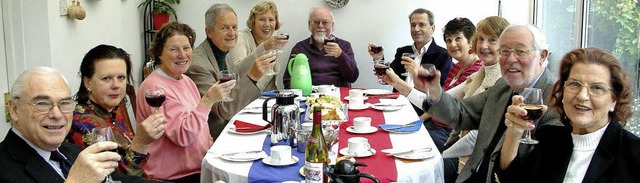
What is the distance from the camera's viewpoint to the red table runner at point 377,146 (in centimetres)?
199

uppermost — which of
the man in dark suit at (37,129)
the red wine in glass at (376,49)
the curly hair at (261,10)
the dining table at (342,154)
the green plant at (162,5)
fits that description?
the green plant at (162,5)

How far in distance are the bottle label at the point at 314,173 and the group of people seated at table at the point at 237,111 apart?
0.56 meters

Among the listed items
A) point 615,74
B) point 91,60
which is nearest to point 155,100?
point 91,60

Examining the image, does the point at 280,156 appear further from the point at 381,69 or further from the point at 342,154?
the point at 381,69

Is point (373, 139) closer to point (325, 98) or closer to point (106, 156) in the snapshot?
point (325, 98)

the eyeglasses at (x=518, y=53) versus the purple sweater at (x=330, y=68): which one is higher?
the eyeglasses at (x=518, y=53)

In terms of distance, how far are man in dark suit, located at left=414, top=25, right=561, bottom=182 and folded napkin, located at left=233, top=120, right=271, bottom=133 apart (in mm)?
772

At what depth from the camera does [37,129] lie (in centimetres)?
166

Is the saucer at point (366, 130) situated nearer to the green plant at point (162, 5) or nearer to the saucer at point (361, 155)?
the saucer at point (361, 155)

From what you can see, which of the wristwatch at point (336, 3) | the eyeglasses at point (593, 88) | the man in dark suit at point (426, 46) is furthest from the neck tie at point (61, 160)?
the wristwatch at point (336, 3)

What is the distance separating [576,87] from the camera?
5.89 feet

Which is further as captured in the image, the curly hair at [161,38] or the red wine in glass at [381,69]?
the red wine in glass at [381,69]

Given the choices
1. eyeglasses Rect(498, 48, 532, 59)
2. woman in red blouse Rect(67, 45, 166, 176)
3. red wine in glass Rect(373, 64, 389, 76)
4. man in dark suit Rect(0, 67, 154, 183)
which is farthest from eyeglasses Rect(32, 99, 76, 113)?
red wine in glass Rect(373, 64, 389, 76)

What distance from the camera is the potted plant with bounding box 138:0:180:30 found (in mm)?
5176
